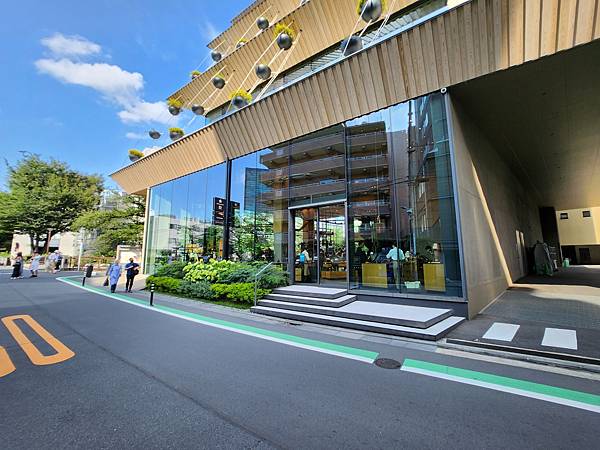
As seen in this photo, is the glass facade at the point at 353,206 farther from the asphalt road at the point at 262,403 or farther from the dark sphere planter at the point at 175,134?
the asphalt road at the point at 262,403

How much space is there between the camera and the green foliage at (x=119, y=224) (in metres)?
24.2

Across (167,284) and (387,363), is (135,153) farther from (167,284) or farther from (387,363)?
(387,363)

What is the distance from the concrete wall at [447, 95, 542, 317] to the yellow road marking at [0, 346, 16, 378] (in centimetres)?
915

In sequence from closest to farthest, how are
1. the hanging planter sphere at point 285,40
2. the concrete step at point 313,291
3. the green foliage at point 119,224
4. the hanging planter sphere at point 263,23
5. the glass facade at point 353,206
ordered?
1. the glass facade at point 353,206
2. the concrete step at point 313,291
3. the hanging planter sphere at point 285,40
4. the hanging planter sphere at point 263,23
5. the green foliage at point 119,224

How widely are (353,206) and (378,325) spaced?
14.9 ft

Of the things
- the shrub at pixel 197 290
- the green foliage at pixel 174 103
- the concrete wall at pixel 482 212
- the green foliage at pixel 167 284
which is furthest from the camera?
the green foliage at pixel 174 103

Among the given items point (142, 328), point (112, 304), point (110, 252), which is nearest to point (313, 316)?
point (142, 328)

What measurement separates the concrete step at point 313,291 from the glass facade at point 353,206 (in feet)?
2.27

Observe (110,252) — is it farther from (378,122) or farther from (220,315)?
(378,122)

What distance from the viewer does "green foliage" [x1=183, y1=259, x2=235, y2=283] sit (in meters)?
11.3

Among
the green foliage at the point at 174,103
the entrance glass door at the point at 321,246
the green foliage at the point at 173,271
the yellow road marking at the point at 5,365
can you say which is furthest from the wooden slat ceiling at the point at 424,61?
the yellow road marking at the point at 5,365

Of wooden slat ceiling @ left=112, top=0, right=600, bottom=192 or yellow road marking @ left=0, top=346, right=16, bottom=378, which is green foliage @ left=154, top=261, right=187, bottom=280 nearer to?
wooden slat ceiling @ left=112, top=0, right=600, bottom=192

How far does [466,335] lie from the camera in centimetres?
564

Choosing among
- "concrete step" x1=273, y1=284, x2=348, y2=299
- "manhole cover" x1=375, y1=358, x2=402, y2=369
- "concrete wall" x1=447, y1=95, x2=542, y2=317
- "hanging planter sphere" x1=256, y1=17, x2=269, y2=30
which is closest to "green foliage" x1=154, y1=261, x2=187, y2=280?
"concrete step" x1=273, y1=284, x2=348, y2=299
